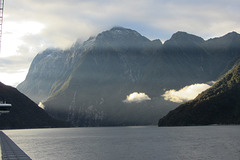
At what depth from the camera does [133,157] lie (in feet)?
366

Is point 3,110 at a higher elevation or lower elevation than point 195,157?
higher

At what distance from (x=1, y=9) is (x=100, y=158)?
5716 centimetres

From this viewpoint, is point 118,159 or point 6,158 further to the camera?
point 118,159

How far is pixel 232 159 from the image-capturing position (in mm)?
101062

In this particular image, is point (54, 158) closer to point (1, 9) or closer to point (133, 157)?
point (133, 157)

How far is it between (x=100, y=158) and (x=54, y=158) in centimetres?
1554

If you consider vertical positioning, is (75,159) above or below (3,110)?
below

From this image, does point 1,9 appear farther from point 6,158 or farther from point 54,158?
point 54,158

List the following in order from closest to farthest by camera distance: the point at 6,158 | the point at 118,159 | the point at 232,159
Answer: the point at 6,158
the point at 232,159
the point at 118,159

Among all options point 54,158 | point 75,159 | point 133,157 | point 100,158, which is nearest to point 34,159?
point 54,158

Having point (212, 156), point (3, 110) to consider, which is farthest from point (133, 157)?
point (3, 110)

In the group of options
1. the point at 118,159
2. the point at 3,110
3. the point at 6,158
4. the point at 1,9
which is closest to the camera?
the point at 1,9

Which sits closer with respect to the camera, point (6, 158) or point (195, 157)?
point (6, 158)

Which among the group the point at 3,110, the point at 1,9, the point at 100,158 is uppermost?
Result: the point at 1,9
